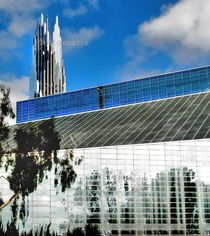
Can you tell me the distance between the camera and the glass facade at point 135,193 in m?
42.4

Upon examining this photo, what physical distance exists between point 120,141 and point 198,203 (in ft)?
37.2

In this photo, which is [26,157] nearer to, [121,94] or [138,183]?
[138,183]

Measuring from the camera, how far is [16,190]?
40.9 m

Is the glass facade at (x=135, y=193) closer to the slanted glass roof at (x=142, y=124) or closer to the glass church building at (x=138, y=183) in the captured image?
the glass church building at (x=138, y=183)

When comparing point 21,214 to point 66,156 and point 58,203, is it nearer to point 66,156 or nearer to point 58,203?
point 58,203

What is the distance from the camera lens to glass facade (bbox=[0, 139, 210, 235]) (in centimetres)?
4238

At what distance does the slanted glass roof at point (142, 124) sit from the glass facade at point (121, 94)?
2.31 metres

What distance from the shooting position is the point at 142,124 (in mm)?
51500

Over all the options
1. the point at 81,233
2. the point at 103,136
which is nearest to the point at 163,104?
the point at 103,136

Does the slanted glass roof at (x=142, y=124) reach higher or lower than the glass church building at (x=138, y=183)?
higher

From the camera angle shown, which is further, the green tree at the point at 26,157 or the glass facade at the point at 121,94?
the glass facade at the point at 121,94

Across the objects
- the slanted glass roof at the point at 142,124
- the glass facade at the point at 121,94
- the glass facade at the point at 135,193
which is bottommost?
the glass facade at the point at 135,193

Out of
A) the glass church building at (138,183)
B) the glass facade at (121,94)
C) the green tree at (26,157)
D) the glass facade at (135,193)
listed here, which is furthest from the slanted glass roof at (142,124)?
the green tree at (26,157)

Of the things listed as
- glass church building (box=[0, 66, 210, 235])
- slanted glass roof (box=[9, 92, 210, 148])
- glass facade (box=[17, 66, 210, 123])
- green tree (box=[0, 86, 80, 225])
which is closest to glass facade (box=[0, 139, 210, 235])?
glass church building (box=[0, 66, 210, 235])
